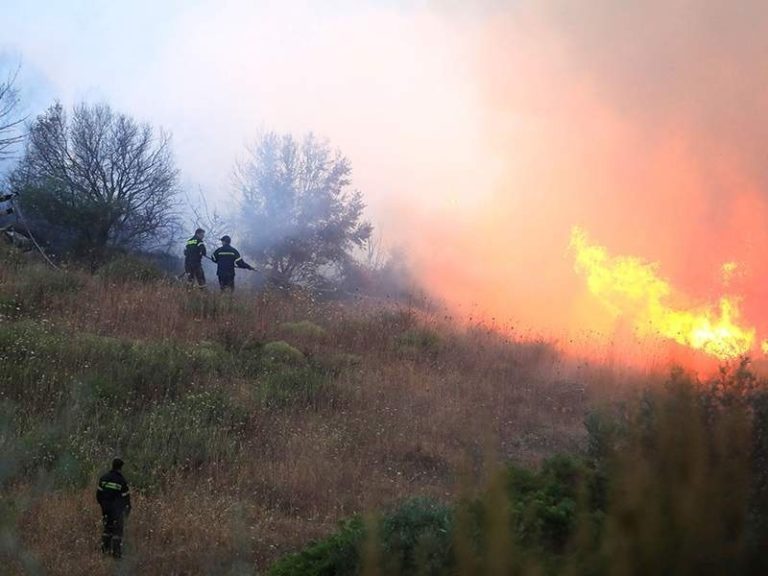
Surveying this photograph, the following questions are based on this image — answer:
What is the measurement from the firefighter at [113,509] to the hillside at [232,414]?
0.10 m

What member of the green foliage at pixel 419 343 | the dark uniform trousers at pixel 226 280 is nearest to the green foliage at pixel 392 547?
the green foliage at pixel 419 343

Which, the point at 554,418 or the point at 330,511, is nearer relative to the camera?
the point at 330,511

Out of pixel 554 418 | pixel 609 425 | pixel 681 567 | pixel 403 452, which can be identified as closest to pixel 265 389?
pixel 403 452

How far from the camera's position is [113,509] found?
5559 millimetres

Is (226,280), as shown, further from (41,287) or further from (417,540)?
(417,540)

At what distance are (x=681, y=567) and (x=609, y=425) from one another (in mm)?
1272

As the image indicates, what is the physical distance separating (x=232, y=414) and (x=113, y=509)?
291 cm

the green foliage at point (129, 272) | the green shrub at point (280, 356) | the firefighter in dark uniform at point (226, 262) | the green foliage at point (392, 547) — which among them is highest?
the firefighter in dark uniform at point (226, 262)

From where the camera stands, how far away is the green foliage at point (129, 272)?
1412 cm

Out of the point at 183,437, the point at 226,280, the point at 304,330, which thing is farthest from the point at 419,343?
the point at 183,437

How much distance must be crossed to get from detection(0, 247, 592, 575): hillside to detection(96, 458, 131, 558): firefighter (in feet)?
0.34

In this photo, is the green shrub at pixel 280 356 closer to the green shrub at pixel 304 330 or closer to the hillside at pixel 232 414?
the hillside at pixel 232 414

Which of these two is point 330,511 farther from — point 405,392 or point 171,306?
point 171,306

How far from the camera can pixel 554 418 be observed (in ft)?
31.4
